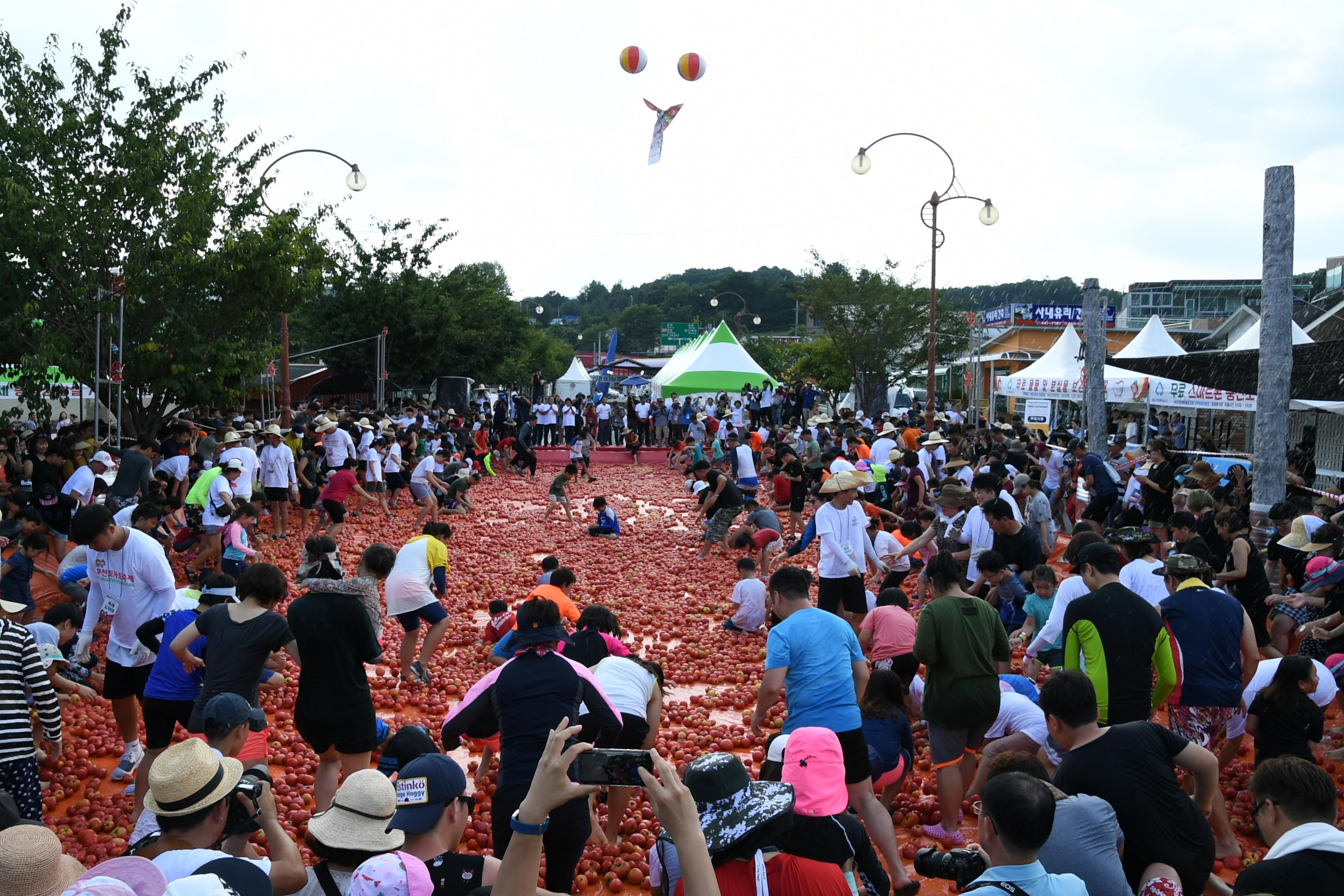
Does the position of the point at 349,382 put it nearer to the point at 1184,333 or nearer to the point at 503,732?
the point at 503,732

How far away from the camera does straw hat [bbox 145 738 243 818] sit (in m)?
3.13

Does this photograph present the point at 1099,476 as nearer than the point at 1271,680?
No

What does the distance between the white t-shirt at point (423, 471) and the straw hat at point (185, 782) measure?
50.1 ft

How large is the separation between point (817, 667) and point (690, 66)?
39.4 ft

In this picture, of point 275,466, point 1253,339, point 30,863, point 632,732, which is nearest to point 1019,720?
point 632,732

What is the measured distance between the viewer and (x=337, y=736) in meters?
5.28

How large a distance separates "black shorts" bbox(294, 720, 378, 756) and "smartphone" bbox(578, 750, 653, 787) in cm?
322

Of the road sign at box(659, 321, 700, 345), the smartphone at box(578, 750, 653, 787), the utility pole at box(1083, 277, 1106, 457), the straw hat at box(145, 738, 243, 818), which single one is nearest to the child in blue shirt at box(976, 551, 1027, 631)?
the smartphone at box(578, 750, 653, 787)

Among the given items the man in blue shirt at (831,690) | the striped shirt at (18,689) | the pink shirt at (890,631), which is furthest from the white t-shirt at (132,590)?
the pink shirt at (890,631)

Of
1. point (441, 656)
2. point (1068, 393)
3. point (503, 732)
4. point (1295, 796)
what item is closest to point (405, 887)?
point (503, 732)

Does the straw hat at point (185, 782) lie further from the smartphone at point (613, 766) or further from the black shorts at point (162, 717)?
the black shorts at point (162, 717)

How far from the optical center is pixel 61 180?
1482cm

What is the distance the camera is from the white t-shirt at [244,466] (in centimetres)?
1224

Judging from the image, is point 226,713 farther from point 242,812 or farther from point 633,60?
point 633,60
